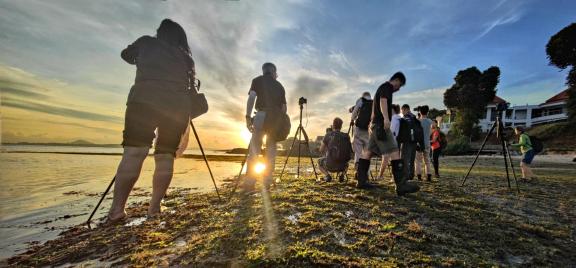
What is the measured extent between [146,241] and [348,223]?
2471 millimetres

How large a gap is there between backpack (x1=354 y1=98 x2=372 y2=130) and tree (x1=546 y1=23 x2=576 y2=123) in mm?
44818

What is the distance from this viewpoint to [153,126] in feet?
11.4

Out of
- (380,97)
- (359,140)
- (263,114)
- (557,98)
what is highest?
(557,98)

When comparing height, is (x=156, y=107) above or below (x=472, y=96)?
below

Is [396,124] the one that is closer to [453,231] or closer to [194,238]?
[453,231]

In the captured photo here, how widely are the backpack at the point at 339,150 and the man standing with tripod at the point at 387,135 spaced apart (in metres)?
1.32

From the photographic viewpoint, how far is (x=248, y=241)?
2.68 metres

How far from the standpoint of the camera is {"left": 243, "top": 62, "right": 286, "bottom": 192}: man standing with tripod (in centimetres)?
553

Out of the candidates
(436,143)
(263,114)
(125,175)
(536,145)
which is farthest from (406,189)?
(536,145)

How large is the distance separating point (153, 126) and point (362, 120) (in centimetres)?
554

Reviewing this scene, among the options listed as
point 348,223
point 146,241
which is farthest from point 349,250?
point 146,241

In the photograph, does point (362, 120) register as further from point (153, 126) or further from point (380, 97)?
point (153, 126)

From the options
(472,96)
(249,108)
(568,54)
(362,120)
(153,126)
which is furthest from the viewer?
(472,96)

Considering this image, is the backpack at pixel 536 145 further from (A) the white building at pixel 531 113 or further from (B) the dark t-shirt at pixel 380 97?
(A) the white building at pixel 531 113
